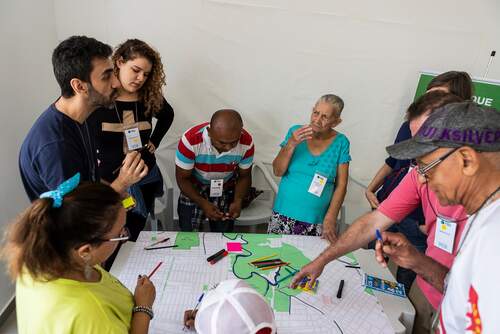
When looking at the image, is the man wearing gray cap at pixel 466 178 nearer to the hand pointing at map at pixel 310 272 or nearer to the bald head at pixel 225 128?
the hand pointing at map at pixel 310 272

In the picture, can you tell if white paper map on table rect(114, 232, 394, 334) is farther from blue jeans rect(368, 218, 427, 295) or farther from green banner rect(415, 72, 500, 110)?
green banner rect(415, 72, 500, 110)

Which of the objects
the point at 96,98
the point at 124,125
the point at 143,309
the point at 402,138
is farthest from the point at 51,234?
the point at 402,138

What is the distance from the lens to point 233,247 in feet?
5.61

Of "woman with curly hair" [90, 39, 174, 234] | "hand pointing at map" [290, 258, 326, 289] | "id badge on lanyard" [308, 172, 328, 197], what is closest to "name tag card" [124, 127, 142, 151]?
"woman with curly hair" [90, 39, 174, 234]

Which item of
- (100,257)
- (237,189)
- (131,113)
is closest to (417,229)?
(237,189)

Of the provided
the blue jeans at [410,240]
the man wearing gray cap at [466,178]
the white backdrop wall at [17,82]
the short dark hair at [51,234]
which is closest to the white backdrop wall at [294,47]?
the white backdrop wall at [17,82]

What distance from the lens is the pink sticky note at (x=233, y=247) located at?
169 cm

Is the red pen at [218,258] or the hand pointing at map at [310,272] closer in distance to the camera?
the hand pointing at map at [310,272]

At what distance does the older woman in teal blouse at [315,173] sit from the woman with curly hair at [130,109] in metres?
0.97

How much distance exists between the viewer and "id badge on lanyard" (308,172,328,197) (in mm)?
2111

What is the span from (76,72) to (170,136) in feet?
5.20

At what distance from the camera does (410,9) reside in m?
2.70

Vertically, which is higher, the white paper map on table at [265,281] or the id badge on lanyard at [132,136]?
the id badge on lanyard at [132,136]

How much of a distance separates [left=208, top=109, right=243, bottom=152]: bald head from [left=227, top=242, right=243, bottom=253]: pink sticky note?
659 mm
